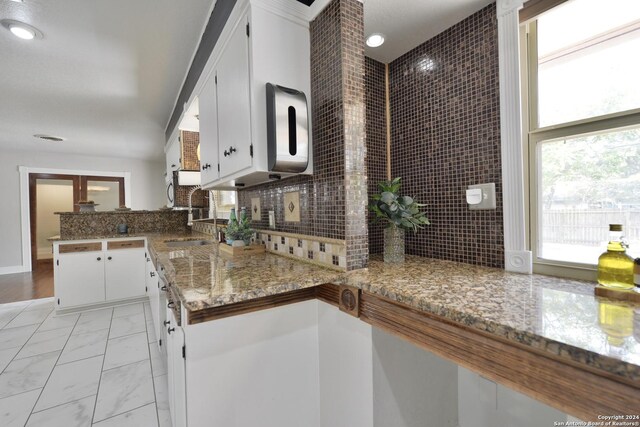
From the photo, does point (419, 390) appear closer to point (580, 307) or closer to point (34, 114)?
point (580, 307)

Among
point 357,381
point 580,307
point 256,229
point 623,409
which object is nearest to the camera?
point 623,409

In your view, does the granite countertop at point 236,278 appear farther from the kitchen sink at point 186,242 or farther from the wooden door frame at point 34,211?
the wooden door frame at point 34,211

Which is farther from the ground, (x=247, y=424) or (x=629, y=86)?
(x=629, y=86)

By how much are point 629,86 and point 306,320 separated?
146cm

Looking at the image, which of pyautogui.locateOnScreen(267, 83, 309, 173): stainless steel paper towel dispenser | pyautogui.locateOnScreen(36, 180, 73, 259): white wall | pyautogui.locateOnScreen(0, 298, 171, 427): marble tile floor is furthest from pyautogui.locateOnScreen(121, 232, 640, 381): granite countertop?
pyautogui.locateOnScreen(36, 180, 73, 259): white wall

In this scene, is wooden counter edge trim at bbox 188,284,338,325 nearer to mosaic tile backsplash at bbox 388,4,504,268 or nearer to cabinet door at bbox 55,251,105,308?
mosaic tile backsplash at bbox 388,4,504,268

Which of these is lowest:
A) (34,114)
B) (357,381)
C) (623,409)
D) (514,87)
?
(357,381)

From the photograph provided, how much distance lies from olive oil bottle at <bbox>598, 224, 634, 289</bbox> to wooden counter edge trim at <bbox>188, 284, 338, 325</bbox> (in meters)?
0.86

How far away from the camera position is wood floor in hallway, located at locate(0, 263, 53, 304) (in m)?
3.90

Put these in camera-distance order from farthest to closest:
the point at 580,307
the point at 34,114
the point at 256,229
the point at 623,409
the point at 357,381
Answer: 1. the point at 34,114
2. the point at 256,229
3. the point at 357,381
4. the point at 580,307
5. the point at 623,409

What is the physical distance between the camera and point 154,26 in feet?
6.89

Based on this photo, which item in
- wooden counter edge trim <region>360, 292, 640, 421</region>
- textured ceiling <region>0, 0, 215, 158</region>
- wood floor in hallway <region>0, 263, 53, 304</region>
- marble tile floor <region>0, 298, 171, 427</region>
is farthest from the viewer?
wood floor in hallway <region>0, 263, 53, 304</region>

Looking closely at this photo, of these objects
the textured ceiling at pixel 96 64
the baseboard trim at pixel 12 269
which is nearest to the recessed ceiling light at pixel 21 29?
the textured ceiling at pixel 96 64

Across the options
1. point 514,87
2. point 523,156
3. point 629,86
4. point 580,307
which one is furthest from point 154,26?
point 580,307
